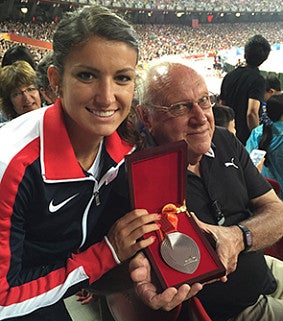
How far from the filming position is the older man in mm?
957

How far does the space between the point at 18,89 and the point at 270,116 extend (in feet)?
4.22

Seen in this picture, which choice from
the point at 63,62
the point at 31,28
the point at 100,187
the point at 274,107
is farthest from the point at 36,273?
the point at 31,28

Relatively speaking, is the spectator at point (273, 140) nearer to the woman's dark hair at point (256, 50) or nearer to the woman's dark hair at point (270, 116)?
the woman's dark hair at point (270, 116)

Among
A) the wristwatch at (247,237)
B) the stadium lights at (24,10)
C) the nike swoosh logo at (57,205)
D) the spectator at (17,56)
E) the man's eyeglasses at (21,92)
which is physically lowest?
the wristwatch at (247,237)

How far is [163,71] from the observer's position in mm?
1042

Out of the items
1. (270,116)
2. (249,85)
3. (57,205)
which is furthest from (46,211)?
(249,85)

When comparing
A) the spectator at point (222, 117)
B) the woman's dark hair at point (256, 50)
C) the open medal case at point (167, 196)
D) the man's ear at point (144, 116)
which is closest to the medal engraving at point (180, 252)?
the open medal case at point (167, 196)

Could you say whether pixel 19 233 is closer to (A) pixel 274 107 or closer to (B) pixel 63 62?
(B) pixel 63 62

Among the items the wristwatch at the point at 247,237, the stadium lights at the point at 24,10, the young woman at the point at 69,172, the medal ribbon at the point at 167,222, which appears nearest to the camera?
the young woman at the point at 69,172

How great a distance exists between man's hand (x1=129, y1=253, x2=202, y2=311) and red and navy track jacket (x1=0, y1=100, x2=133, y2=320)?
65mm

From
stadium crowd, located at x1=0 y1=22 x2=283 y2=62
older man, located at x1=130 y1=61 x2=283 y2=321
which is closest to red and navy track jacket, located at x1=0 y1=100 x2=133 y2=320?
older man, located at x1=130 y1=61 x2=283 y2=321

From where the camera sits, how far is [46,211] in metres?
0.77

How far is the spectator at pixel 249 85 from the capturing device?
237cm

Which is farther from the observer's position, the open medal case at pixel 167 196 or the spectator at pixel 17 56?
the spectator at pixel 17 56
